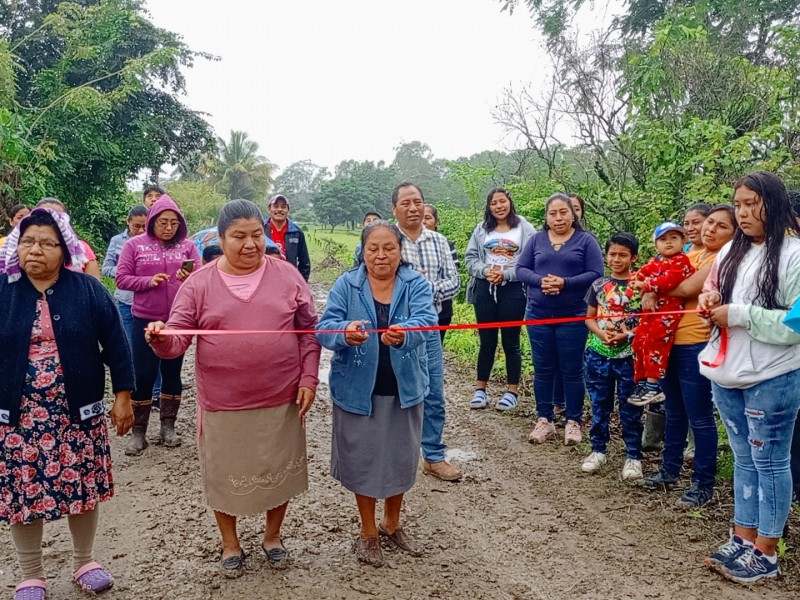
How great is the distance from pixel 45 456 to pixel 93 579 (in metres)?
0.73

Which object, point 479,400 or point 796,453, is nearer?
point 796,453

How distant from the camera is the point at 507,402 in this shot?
631 cm

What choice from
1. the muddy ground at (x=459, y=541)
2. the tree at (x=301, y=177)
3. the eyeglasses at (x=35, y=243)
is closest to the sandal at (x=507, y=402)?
the muddy ground at (x=459, y=541)

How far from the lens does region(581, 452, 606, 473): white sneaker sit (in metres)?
4.71

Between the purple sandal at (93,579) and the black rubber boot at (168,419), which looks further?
the black rubber boot at (168,419)

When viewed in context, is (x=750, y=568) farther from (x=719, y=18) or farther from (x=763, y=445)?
(x=719, y=18)

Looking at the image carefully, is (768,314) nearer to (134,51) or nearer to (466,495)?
(466,495)

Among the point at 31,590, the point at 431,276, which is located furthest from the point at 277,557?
the point at 431,276

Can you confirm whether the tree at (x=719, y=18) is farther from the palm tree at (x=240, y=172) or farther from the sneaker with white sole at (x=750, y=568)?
the palm tree at (x=240, y=172)

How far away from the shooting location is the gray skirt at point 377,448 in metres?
3.38

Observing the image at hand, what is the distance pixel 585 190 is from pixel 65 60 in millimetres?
14436

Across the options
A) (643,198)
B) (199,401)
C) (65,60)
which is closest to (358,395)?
(199,401)

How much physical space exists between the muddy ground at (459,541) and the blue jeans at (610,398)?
27 centimetres

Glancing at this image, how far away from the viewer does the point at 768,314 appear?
3.08 m
